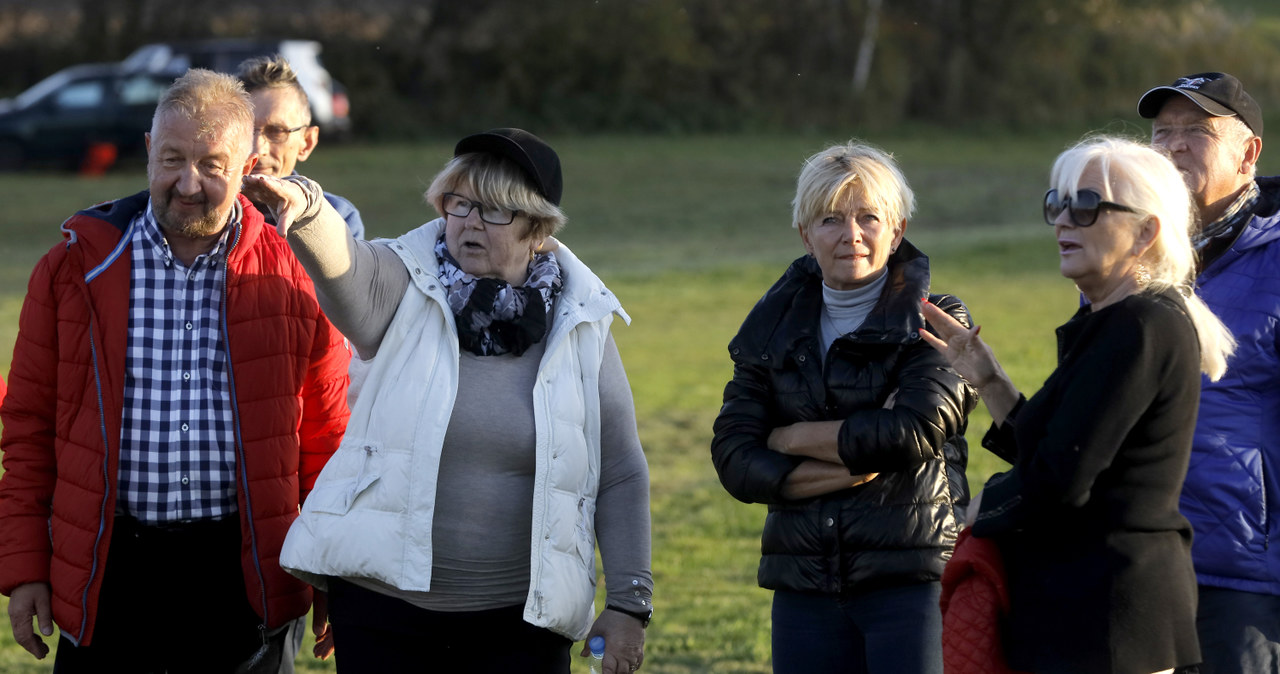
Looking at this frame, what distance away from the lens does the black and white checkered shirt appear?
134 inches

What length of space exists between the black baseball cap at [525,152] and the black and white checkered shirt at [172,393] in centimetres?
73

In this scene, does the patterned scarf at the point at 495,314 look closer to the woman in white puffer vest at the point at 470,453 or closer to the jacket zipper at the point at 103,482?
the woman in white puffer vest at the point at 470,453

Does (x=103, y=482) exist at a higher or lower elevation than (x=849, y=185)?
lower

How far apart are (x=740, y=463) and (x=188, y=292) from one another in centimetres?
141

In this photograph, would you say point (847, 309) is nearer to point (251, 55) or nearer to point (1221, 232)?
point (1221, 232)

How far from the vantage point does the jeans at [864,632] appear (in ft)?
11.0

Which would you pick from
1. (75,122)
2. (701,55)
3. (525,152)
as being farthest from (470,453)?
(701,55)

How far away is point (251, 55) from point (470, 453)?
77.1 feet

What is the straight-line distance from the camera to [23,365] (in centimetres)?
339

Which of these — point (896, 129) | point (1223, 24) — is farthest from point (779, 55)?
point (1223, 24)

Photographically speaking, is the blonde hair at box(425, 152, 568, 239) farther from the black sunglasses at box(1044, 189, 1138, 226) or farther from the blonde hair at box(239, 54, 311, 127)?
the blonde hair at box(239, 54, 311, 127)

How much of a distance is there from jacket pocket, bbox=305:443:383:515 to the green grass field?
2512 millimetres

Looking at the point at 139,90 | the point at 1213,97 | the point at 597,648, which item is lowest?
the point at 597,648

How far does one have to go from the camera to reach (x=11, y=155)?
944 inches
